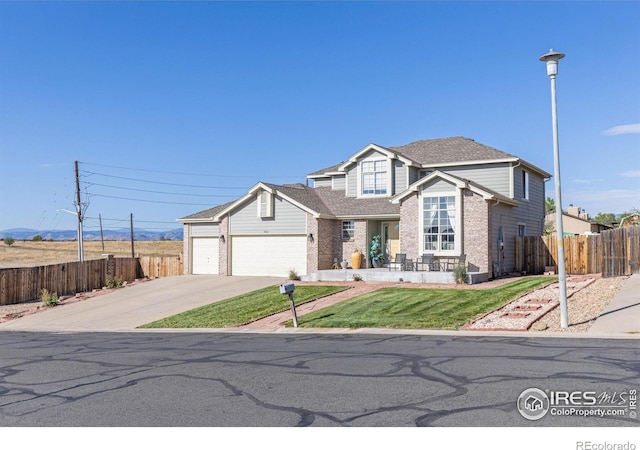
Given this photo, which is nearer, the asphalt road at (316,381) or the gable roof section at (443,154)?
the asphalt road at (316,381)

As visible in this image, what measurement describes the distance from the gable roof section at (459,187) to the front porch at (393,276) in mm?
3270

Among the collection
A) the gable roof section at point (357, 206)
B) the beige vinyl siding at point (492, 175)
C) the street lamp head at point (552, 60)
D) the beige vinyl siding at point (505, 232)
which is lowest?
the beige vinyl siding at point (505, 232)

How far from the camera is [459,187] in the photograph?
1030 inches

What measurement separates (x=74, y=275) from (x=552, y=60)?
26.8 meters

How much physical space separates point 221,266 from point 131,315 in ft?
30.9

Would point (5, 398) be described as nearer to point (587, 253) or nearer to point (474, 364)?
point (474, 364)

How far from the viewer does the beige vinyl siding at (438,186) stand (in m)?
26.6

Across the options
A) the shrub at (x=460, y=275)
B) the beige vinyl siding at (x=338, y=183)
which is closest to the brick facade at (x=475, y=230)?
the shrub at (x=460, y=275)

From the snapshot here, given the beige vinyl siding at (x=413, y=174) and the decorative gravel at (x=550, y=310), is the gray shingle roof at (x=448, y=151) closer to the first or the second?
the beige vinyl siding at (x=413, y=174)

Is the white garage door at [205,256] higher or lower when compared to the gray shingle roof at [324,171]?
lower

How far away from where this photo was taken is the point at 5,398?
9.02m

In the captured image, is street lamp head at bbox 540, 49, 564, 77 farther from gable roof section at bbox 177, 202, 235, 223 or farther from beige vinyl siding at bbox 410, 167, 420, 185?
gable roof section at bbox 177, 202, 235, 223

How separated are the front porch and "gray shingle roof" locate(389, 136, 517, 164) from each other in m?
7.00
